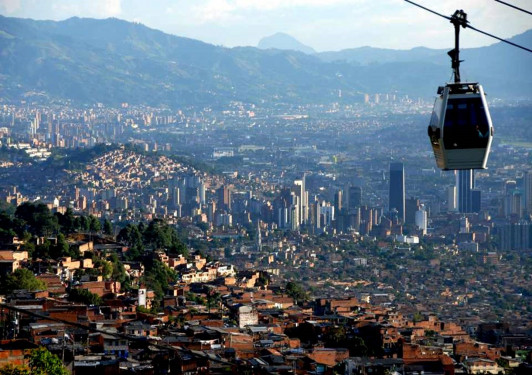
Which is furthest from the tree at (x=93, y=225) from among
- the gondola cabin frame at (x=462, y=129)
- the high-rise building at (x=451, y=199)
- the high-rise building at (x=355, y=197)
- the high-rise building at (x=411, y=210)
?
the high-rise building at (x=451, y=199)

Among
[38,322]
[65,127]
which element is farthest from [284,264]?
[65,127]

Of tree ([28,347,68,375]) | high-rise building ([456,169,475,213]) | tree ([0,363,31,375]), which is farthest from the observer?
high-rise building ([456,169,475,213])

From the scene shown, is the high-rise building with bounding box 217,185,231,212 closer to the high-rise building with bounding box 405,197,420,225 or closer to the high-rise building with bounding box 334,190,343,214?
the high-rise building with bounding box 334,190,343,214

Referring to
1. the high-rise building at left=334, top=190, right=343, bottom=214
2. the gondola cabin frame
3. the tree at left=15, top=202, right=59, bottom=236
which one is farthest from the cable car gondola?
the high-rise building at left=334, top=190, right=343, bottom=214

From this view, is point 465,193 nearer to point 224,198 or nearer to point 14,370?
point 224,198

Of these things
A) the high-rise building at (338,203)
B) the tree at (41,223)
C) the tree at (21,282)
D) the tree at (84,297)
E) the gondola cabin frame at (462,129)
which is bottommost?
the high-rise building at (338,203)

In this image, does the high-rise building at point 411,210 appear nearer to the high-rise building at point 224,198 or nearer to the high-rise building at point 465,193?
the high-rise building at point 465,193
